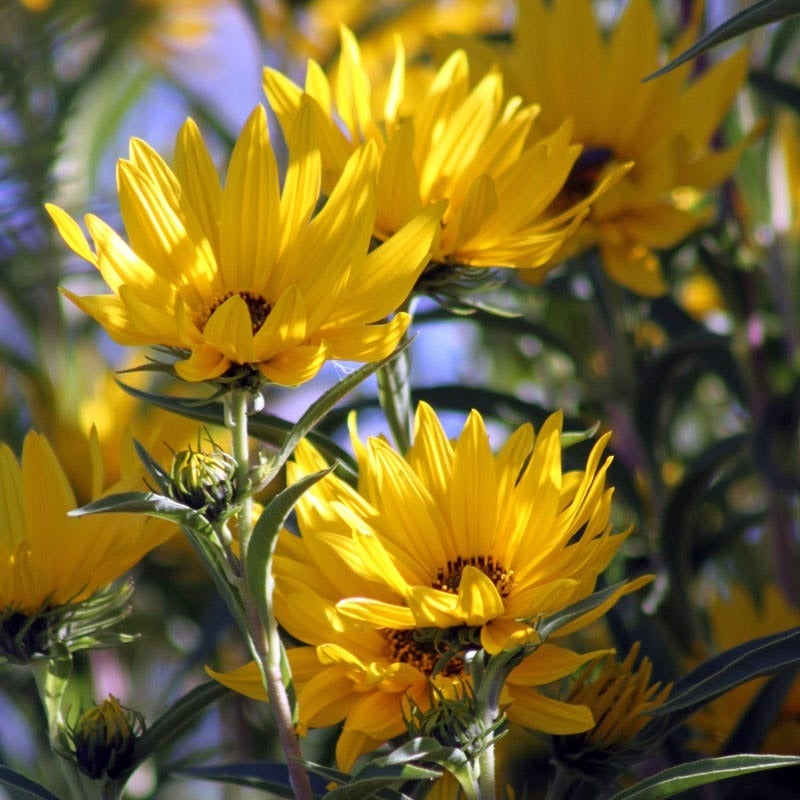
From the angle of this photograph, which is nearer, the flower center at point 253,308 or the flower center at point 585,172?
the flower center at point 253,308

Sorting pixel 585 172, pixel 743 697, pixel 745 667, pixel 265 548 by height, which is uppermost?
pixel 585 172

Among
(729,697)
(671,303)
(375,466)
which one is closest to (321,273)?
(375,466)

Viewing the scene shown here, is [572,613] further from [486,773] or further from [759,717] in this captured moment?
[759,717]

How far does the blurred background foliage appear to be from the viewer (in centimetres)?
87

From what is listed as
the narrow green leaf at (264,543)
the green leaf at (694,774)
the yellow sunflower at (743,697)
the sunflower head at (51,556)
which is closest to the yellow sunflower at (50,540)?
the sunflower head at (51,556)

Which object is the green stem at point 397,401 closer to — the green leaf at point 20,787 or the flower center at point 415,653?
the flower center at point 415,653

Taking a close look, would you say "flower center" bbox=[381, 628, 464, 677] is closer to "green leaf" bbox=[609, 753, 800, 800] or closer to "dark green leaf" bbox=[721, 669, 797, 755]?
"green leaf" bbox=[609, 753, 800, 800]

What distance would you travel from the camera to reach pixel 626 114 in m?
0.81

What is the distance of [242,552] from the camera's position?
476 millimetres

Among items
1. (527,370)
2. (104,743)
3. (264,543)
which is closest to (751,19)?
(264,543)

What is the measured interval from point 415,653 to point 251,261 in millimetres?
171

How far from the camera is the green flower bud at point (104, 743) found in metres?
0.52

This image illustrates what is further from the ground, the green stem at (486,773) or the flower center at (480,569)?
the flower center at (480,569)

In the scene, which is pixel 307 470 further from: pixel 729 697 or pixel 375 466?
pixel 729 697
